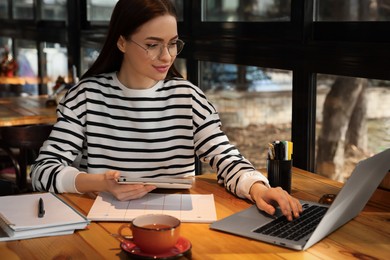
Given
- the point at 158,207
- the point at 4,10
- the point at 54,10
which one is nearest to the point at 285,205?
the point at 158,207

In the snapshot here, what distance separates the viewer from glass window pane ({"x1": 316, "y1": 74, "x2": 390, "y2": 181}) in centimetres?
213

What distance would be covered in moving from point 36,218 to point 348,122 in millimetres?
1245

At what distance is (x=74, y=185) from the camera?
179cm

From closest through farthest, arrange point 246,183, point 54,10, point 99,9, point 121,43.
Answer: point 246,183 → point 121,43 → point 99,9 → point 54,10

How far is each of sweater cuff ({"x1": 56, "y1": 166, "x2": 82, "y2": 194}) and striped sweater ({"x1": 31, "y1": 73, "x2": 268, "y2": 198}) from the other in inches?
6.6

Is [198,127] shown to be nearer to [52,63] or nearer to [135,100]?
[135,100]

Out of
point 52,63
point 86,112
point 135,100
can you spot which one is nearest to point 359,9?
point 135,100

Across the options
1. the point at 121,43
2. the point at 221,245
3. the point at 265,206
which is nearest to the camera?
the point at 221,245

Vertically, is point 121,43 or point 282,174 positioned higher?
point 121,43

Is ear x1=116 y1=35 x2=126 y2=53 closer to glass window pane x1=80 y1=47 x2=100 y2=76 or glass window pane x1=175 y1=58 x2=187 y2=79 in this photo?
glass window pane x1=175 y1=58 x2=187 y2=79

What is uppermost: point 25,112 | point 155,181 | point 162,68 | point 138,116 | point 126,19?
point 126,19

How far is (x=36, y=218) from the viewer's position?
4.93 ft

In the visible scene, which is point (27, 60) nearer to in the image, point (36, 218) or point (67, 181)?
point (67, 181)

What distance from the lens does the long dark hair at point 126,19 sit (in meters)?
1.98
